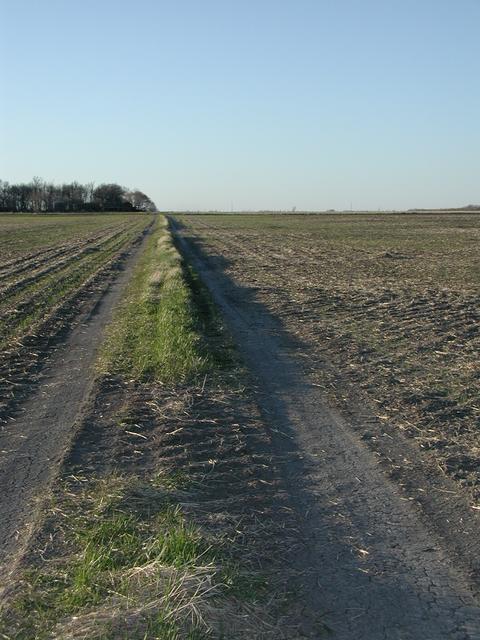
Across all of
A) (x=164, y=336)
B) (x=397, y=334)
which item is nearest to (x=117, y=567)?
(x=164, y=336)

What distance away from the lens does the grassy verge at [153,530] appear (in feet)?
11.8

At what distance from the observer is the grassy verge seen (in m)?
3.61

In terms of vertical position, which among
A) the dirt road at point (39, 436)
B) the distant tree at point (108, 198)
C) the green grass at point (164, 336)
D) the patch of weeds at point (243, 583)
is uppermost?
the distant tree at point (108, 198)

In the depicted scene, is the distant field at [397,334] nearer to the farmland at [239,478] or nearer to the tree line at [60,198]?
the farmland at [239,478]

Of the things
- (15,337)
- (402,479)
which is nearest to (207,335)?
(15,337)

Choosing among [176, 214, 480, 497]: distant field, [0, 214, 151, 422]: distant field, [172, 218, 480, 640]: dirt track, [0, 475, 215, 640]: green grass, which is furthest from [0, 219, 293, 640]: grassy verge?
[0, 214, 151, 422]: distant field

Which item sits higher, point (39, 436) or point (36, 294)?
point (36, 294)

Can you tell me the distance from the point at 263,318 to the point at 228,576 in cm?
1072

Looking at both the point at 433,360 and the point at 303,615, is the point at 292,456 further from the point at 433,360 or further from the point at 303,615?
the point at 433,360

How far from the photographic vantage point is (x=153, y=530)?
4680mm

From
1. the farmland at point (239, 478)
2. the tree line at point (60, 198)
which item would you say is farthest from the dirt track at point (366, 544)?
the tree line at point (60, 198)

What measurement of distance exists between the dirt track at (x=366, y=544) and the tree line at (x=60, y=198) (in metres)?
152

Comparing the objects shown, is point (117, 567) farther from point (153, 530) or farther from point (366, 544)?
point (366, 544)

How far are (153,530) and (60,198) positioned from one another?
161652mm
